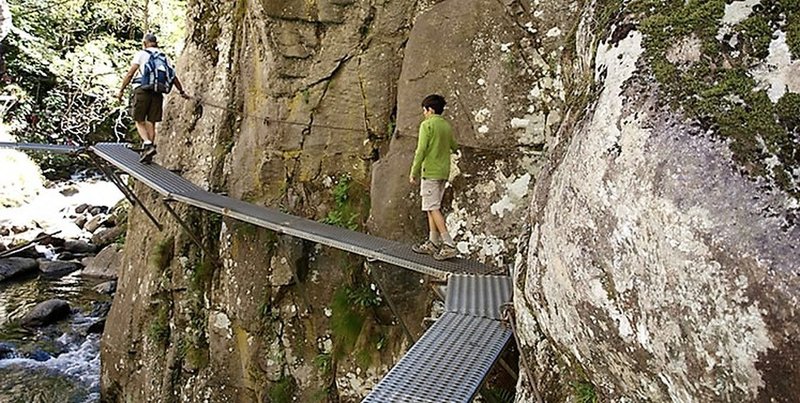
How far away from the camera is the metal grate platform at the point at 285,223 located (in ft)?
16.4

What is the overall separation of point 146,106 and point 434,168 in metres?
4.53

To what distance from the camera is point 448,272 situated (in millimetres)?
4793

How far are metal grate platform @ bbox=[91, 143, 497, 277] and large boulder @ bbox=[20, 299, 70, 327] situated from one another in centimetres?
452

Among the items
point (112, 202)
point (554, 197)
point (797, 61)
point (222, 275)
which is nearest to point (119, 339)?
point (222, 275)

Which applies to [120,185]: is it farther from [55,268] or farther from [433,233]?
[55,268]

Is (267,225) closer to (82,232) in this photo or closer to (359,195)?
(359,195)

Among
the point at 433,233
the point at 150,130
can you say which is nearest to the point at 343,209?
the point at 433,233

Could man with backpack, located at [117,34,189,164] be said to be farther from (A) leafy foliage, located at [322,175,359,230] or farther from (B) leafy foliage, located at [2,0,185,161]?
(B) leafy foliage, located at [2,0,185,161]

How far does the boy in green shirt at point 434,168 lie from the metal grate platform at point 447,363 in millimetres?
1503

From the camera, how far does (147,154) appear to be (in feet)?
27.2

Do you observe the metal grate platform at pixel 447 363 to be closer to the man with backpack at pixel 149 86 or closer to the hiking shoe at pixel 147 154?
the man with backpack at pixel 149 86

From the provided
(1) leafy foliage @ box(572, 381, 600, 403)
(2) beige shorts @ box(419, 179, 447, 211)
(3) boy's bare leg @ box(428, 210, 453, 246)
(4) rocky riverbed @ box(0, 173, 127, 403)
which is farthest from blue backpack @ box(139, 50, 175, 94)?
(1) leafy foliage @ box(572, 381, 600, 403)

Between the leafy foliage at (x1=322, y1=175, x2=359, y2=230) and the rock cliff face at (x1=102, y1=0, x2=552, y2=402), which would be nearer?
the rock cliff face at (x1=102, y1=0, x2=552, y2=402)

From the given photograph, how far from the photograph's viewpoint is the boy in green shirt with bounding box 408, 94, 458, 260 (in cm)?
522
